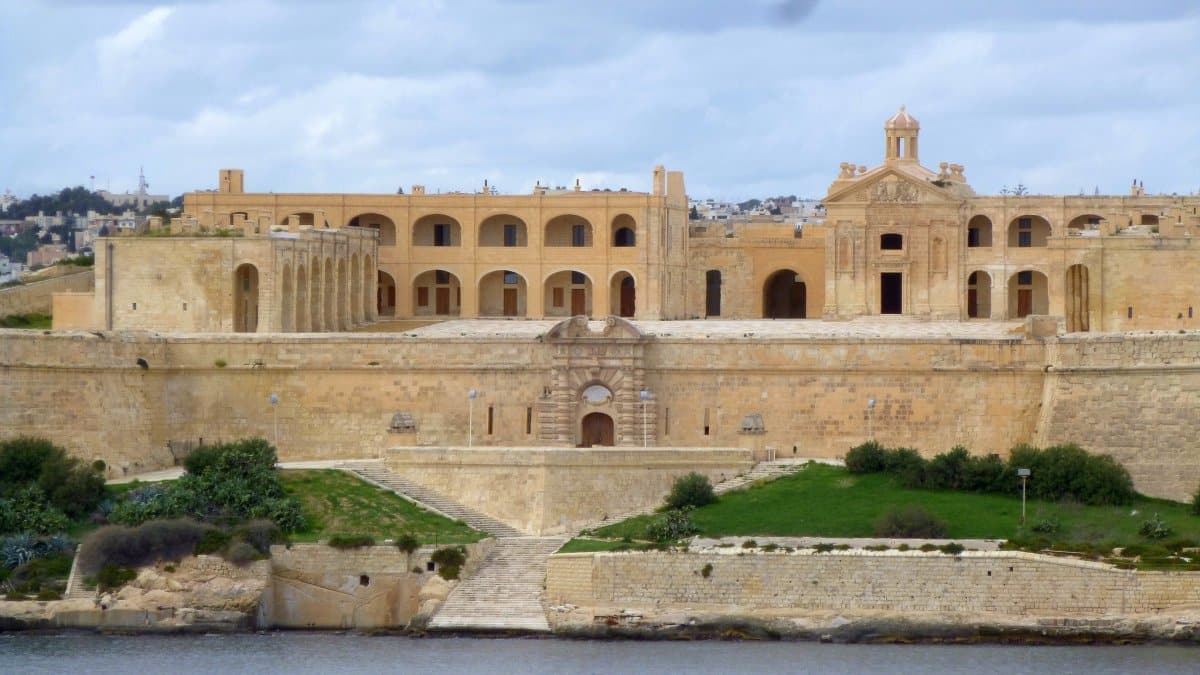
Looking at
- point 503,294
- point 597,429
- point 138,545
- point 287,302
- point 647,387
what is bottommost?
point 138,545

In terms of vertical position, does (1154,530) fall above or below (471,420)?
below

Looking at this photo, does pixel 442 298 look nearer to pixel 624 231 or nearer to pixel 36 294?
pixel 624 231

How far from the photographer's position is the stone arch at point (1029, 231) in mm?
76938

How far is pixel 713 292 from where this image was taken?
3071 inches

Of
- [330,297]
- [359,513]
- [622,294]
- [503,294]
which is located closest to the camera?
[359,513]

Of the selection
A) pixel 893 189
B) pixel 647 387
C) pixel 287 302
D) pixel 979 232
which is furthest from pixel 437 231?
pixel 647 387

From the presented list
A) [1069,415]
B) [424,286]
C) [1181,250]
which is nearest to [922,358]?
[1069,415]

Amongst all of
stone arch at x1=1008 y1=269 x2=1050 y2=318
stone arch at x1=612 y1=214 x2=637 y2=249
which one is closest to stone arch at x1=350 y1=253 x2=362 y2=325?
stone arch at x1=612 y1=214 x2=637 y2=249

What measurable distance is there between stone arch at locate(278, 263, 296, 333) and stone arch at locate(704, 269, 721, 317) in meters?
14.8

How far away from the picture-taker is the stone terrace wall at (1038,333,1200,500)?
57500mm

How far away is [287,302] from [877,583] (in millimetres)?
18308

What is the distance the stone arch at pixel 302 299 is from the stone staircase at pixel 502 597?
44.2 ft

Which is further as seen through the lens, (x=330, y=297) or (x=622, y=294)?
(x=622, y=294)

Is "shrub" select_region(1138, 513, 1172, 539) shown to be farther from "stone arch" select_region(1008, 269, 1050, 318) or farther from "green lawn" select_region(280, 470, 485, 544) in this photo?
"stone arch" select_region(1008, 269, 1050, 318)
